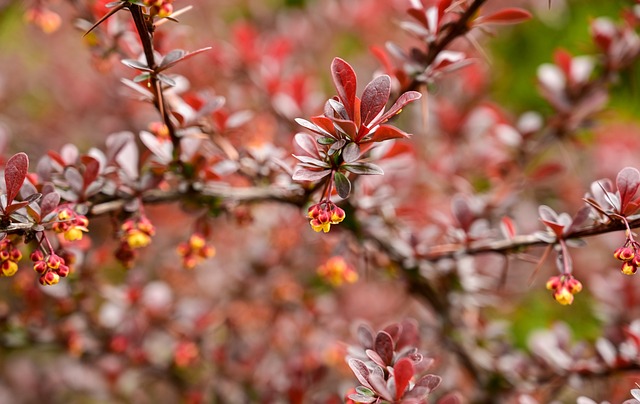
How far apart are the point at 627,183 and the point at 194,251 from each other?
727 mm

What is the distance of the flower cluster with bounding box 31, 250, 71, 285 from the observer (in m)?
0.82

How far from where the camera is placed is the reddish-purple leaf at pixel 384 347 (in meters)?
0.88

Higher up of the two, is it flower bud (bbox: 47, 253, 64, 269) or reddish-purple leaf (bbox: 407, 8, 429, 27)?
reddish-purple leaf (bbox: 407, 8, 429, 27)

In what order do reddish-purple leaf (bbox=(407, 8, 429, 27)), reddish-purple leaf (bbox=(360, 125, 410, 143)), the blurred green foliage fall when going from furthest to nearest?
the blurred green foliage
reddish-purple leaf (bbox=(407, 8, 429, 27))
reddish-purple leaf (bbox=(360, 125, 410, 143))

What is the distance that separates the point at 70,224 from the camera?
860mm

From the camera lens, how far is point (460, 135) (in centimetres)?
179

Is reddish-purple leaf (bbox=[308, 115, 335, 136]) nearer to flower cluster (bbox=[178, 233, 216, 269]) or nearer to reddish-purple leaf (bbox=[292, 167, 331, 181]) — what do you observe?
reddish-purple leaf (bbox=[292, 167, 331, 181])

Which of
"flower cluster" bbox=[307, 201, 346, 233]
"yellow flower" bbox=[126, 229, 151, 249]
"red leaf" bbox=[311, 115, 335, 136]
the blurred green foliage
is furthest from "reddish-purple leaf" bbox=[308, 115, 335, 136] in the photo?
the blurred green foliage

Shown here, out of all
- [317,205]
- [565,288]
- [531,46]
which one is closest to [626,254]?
[565,288]

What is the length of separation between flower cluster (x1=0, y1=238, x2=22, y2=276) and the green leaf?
1.57ft

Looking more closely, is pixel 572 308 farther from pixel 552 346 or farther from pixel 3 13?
pixel 3 13

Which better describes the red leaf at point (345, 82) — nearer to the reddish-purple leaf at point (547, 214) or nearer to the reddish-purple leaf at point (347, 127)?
the reddish-purple leaf at point (347, 127)

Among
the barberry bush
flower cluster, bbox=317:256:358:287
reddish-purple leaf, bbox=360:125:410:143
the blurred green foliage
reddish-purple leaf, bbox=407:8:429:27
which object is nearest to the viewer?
reddish-purple leaf, bbox=360:125:410:143

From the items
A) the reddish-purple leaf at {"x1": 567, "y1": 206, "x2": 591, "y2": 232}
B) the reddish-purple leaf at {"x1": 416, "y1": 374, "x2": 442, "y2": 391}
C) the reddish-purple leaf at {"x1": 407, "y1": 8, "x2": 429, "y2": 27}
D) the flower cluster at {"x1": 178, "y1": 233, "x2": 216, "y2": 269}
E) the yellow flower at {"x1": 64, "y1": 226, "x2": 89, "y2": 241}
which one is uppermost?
the reddish-purple leaf at {"x1": 407, "y1": 8, "x2": 429, "y2": 27}
